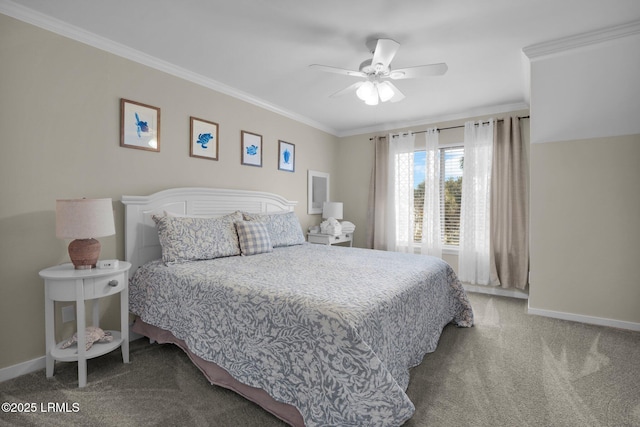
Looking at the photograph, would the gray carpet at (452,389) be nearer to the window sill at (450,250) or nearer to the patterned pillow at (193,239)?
the patterned pillow at (193,239)

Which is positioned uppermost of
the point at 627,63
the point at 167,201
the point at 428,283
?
the point at 627,63

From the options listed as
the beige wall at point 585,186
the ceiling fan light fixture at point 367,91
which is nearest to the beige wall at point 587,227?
the beige wall at point 585,186

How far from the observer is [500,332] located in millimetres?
2816

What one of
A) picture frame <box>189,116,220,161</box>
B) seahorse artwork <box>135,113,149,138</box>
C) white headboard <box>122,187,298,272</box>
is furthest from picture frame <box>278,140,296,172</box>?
seahorse artwork <box>135,113,149,138</box>

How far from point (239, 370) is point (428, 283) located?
1.45m

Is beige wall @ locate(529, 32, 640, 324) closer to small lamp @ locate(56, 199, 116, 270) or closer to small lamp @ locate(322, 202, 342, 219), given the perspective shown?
small lamp @ locate(322, 202, 342, 219)

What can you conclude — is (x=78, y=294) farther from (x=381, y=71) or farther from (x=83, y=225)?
(x=381, y=71)

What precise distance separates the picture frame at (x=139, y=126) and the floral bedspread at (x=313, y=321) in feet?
3.54

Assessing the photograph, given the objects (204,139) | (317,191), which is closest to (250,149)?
(204,139)

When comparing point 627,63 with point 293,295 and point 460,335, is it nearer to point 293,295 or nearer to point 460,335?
point 460,335

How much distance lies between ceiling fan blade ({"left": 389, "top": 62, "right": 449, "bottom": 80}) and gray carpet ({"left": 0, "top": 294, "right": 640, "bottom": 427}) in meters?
2.21

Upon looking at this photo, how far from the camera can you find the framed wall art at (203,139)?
3178 millimetres

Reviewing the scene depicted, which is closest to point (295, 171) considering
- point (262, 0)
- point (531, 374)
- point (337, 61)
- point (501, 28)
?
point (337, 61)

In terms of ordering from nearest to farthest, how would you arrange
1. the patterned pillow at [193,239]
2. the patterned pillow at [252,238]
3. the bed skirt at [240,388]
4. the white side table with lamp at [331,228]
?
the bed skirt at [240,388] → the patterned pillow at [193,239] → the patterned pillow at [252,238] → the white side table with lamp at [331,228]
